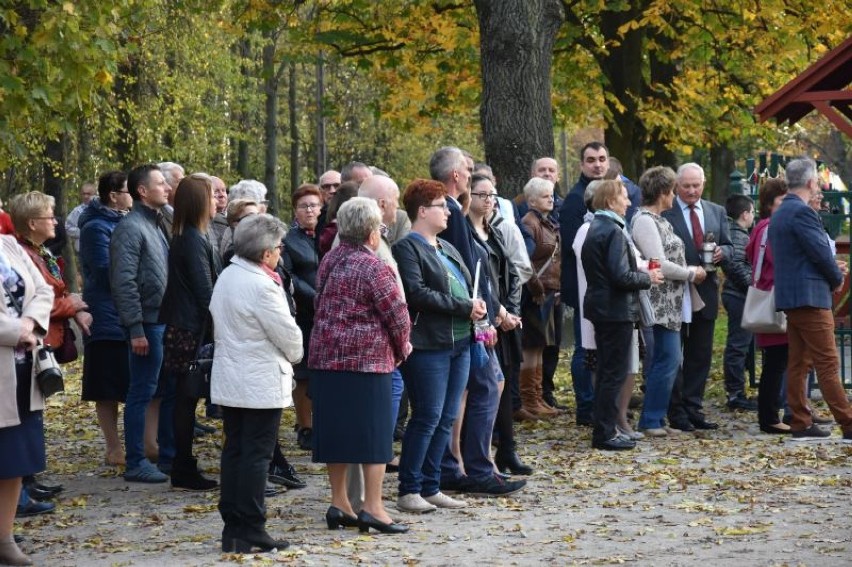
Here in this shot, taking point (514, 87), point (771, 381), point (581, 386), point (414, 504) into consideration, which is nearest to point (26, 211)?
point (414, 504)

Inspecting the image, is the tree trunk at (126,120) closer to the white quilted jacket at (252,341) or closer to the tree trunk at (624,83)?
the tree trunk at (624,83)

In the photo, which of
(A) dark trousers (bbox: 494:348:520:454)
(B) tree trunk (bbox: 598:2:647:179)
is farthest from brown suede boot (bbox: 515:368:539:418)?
(B) tree trunk (bbox: 598:2:647:179)

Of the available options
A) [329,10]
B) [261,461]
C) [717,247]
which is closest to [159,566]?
[261,461]

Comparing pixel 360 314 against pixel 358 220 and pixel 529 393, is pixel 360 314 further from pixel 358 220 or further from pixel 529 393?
pixel 529 393

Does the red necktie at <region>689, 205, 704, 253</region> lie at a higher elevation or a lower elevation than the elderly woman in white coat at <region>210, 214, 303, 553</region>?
higher

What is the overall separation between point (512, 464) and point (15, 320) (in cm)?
381

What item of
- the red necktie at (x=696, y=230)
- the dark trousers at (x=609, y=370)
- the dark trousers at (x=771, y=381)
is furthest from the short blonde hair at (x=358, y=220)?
the dark trousers at (x=771, y=381)

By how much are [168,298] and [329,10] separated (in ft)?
46.1

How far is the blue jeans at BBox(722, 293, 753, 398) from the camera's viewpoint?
13.5m

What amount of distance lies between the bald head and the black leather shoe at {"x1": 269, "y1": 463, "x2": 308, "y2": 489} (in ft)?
6.64

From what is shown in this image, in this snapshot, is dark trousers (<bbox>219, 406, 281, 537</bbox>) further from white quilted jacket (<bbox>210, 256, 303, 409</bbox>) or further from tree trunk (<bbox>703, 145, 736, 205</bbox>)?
tree trunk (<bbox>703, 145, 736, 205</bbox>)

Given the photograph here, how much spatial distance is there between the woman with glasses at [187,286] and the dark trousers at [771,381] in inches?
187

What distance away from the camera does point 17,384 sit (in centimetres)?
770

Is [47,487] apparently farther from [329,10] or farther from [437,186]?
[329,10]
